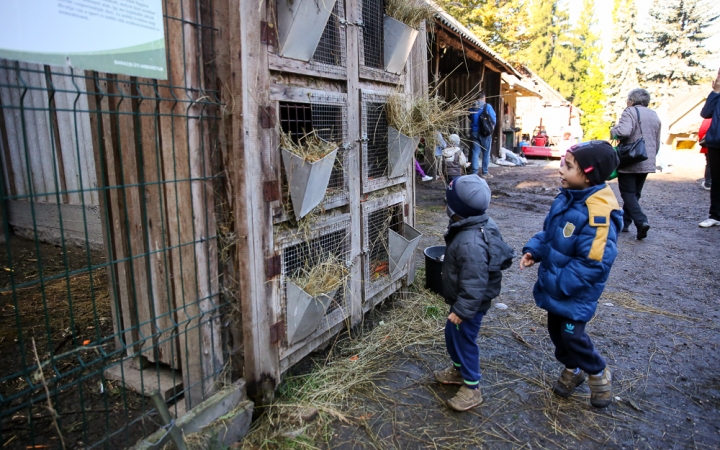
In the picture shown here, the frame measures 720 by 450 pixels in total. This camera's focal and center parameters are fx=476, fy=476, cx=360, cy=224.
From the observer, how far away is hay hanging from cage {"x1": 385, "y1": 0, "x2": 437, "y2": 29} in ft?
12.3

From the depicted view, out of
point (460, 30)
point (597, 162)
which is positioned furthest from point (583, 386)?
point (460, 30)

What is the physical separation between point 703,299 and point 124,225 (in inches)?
193

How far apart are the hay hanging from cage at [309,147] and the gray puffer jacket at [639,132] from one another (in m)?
4.71

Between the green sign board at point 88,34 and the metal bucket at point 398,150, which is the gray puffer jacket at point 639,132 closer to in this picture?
the metal bucket at point 398,150

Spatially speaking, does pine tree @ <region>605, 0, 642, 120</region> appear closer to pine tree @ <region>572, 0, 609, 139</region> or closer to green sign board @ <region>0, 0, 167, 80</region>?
pine tree @ <region>572, 0, 609, 139</region>

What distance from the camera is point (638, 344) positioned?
11.7 ft

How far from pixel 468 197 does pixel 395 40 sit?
5.42 feet

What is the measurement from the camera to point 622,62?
3944cm

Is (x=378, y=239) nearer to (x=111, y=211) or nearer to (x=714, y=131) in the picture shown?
(x=111, y=211)

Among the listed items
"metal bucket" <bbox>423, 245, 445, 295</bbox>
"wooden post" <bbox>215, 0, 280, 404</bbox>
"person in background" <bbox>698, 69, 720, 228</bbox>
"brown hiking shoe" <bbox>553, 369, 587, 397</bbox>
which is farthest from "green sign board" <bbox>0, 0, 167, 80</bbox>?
"person in background" <bbox>698, 69, 720, 228</bbox>

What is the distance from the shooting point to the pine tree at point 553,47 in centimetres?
4853

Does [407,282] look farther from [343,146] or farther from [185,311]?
[185,311]

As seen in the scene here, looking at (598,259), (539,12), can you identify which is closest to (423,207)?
(598,259)

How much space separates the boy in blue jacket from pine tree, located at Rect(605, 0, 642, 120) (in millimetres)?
39490
